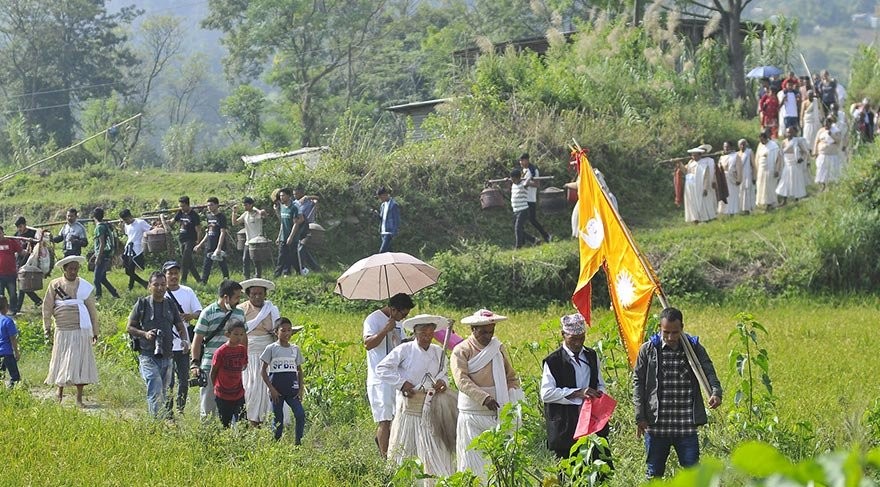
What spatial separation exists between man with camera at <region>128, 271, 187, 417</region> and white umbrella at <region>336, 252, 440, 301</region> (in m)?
1.56

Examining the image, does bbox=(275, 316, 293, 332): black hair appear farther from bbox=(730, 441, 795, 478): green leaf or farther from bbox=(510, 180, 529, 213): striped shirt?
bbox=(510, 180, 529, 213): striped shirt

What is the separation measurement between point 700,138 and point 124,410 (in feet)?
55.7

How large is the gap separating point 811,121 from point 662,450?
20.0 metres

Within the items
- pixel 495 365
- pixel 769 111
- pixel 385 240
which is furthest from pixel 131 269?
pixel 769 111

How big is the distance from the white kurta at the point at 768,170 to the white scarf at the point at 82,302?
13.7 metres

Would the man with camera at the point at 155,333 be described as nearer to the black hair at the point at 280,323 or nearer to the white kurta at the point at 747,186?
the black hair at the point at 280,323

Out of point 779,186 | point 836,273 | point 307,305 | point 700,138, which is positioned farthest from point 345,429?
point 700,138

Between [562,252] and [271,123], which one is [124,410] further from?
[271,123]

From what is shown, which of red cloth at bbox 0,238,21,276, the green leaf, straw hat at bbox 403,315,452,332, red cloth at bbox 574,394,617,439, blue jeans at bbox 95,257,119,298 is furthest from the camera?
blue jeans at bbox 95,257,119,298

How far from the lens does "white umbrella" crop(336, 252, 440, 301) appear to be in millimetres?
11203

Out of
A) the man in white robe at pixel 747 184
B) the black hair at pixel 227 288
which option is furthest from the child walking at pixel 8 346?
the man in white robe at pixel 747 184

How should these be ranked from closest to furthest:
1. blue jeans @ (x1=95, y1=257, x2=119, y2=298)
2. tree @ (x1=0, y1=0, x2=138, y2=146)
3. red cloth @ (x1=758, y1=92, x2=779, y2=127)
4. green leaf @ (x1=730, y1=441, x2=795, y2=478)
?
green leaf @ (x1=730, y1=441, x2=795, y2=478)
blue jeans @ (x1=95, y1=257, x2=119, y2=298)
red cloth @ (x1=758, y1=92, x2=779, y2=127)
tree @ (x1=0, y1=0, x2=138, y2=146)

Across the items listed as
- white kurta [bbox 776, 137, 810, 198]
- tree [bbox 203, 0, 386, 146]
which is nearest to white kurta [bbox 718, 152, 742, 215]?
white kurta [bbox 776, 137, 810, 198]

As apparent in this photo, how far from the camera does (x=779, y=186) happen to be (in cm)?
2345
